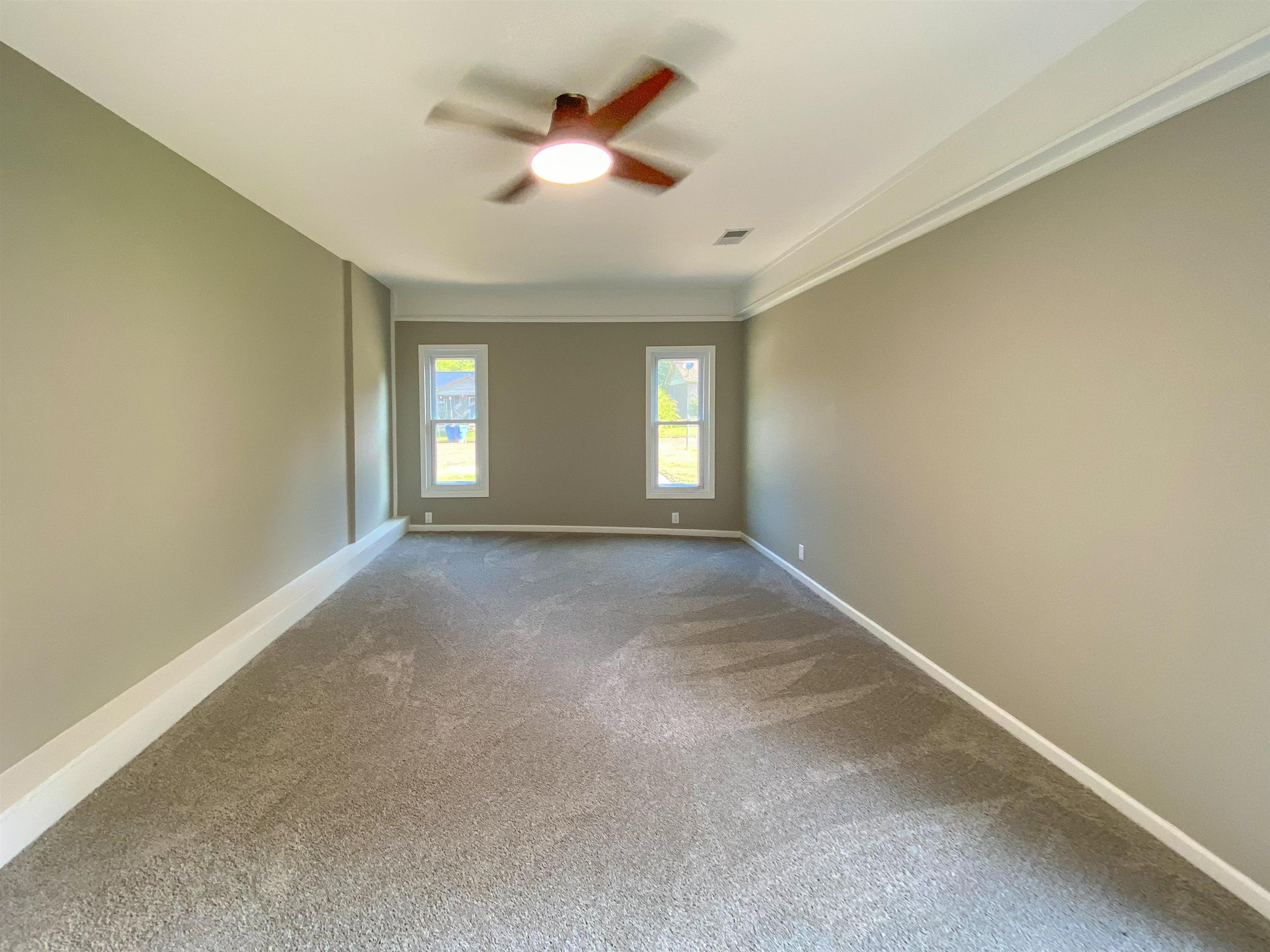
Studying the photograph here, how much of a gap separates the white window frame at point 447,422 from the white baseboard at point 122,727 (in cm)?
267

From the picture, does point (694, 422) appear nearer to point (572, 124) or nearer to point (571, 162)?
point (571, 162)

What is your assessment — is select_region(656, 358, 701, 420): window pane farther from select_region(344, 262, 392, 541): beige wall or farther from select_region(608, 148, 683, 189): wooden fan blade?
select_region(608, 148, 683, 189): wooden fan blade

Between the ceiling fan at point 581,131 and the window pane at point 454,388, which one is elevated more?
the ceiling fan at point 581,131

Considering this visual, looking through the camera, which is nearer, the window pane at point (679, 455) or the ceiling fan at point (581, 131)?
the ceiling fan at point (581, 131)

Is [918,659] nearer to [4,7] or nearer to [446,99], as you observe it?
[446,99]

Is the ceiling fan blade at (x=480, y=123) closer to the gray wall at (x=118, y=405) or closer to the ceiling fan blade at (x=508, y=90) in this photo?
the ceiling fan blade at (x=508, y=90)

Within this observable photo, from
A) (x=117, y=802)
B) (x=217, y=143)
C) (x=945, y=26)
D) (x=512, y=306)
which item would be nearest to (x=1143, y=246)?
(x=945, y=26)

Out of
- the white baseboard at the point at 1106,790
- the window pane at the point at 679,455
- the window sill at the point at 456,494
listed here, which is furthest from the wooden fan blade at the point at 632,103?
the window sill at the point at 456,494

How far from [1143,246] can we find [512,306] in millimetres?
5245

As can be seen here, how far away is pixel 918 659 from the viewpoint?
10.0 ft

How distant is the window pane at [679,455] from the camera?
20.6 ft

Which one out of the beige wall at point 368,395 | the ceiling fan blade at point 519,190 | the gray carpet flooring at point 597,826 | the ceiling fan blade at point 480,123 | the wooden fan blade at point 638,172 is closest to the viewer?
the gray carpet flooring at point 597,826

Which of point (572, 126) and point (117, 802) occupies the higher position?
point (572, 126)

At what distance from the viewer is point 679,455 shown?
6312mm
